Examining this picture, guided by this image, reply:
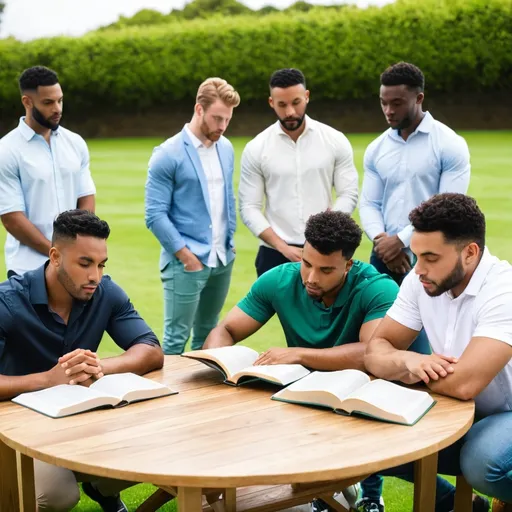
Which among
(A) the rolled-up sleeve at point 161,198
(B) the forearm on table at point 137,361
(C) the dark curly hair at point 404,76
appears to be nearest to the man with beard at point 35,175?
(A) the rolled-up sleeve at point 161,198

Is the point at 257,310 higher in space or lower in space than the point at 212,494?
higher

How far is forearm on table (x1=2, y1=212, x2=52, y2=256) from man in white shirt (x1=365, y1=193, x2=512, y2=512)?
2.40 metres

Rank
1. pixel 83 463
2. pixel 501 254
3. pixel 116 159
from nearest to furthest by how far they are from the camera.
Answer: pixel 83 463 < pixel 501 254 < pixel 116 159

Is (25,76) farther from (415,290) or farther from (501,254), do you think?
(501,254)

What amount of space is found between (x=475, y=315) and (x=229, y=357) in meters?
1.00

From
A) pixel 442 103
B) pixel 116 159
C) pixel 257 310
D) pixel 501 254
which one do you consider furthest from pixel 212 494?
pixel 442 103

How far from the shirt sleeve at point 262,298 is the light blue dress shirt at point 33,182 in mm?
1689

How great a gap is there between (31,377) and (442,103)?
62.7 ft

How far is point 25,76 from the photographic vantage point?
5668 mm

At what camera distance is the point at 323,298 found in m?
4.23

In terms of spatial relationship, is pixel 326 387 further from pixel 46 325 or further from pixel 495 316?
pixel 46 325

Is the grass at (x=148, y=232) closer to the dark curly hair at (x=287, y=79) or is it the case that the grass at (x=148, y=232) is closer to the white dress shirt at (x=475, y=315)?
the white dress shirt at (x=475, y=315)

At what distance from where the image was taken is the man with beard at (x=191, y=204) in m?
5.83

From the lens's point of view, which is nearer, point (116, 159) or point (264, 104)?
point (116, 159)
